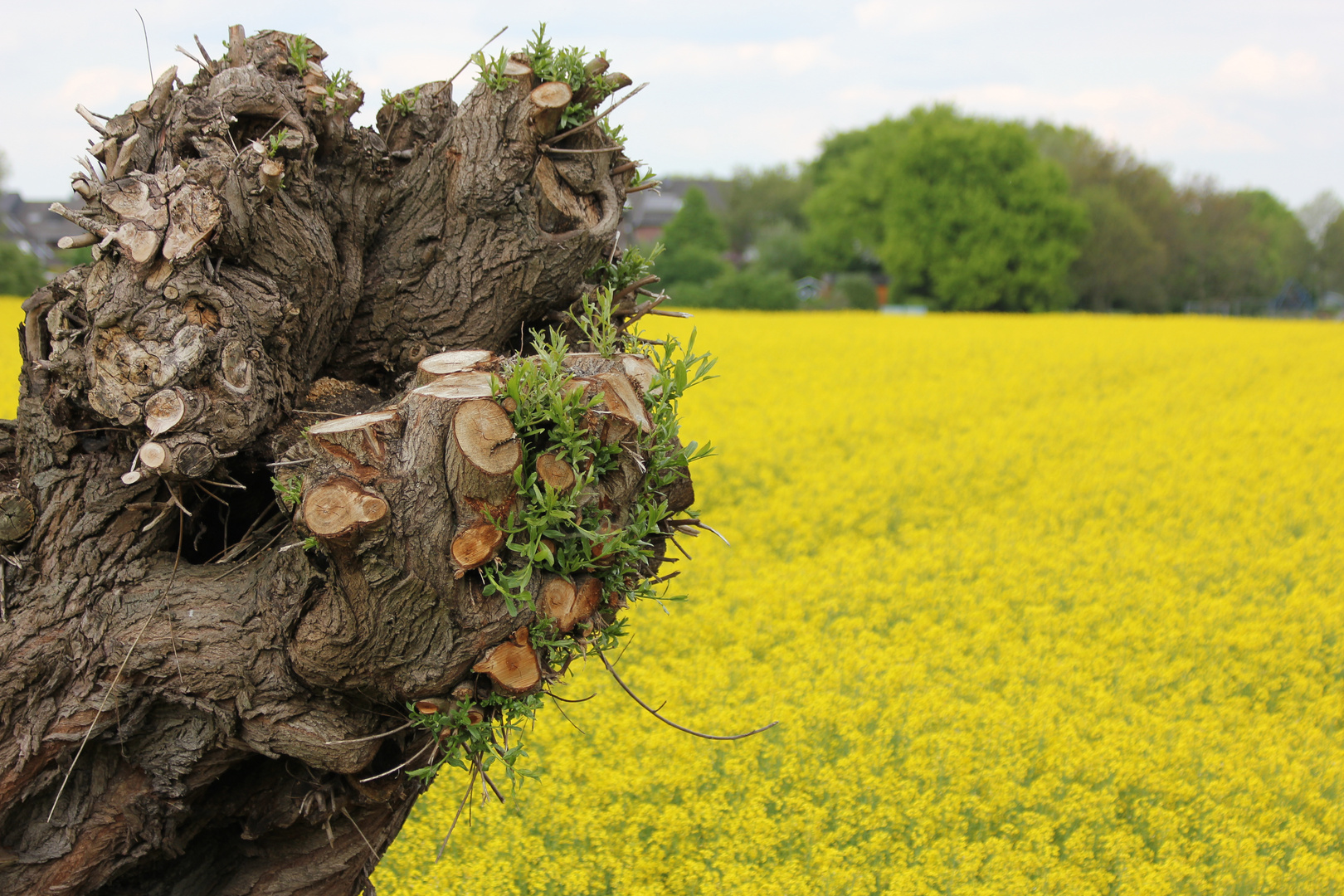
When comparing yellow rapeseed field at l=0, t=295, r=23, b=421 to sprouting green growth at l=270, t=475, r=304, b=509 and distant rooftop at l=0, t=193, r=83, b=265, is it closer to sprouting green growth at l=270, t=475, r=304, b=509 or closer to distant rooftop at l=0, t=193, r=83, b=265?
sprouting green growth at l=270, t=475, r=304, b=509

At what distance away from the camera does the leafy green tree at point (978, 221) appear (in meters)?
44.0

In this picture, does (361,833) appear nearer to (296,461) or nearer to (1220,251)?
(296,461)

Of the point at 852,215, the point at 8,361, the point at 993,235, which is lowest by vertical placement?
the point at 8,361

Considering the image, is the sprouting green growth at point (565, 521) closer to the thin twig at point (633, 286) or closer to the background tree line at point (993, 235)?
the thin twig at point (633, 286)

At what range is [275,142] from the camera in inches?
116

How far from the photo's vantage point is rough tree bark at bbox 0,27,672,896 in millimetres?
2645

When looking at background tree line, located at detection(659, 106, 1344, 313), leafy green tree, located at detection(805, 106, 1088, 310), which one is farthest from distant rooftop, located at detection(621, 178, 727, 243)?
leafy green tree, located at detection(805, 106, 1088, 310)

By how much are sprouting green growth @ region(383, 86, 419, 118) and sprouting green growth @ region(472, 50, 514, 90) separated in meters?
0.34

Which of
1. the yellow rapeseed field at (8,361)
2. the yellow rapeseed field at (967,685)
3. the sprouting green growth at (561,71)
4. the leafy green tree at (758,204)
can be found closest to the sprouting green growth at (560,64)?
the sprouting green growth at (561,71)

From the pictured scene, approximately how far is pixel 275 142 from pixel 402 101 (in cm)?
71

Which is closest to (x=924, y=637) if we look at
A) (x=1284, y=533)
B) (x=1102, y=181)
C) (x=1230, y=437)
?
(x=1284, y=533)

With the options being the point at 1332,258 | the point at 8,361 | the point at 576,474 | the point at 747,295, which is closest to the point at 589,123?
the point at 576,474

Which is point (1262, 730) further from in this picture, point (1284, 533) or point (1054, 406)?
point (1054, 406)

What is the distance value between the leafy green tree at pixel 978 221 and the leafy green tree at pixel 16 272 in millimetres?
35802
